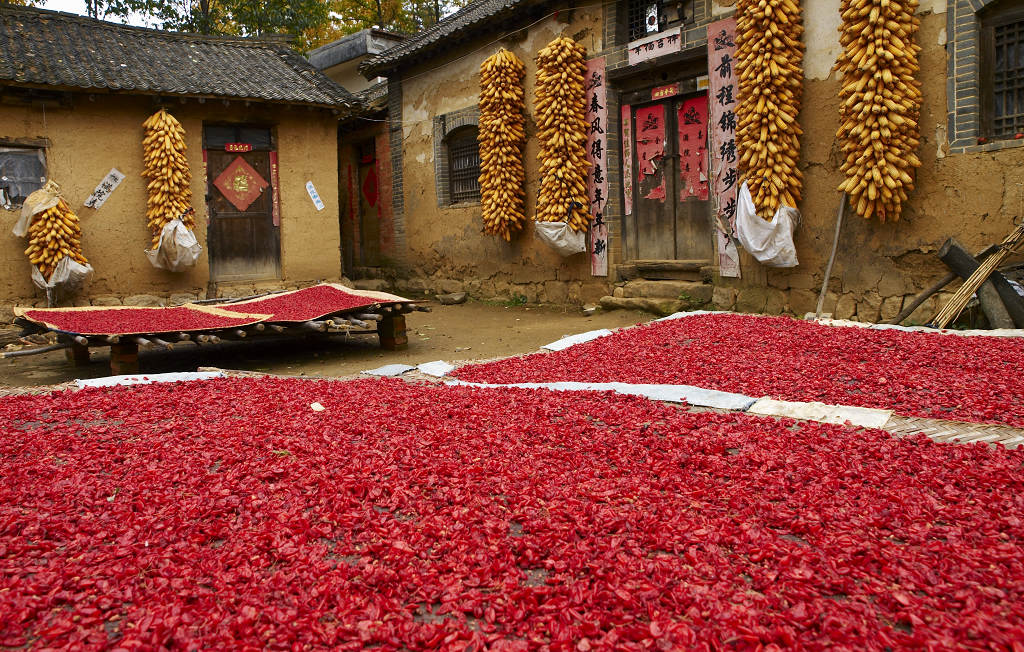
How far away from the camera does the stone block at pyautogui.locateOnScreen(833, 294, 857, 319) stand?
6.50 meters

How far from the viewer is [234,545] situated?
6.71 ft

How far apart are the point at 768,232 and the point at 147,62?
837 cm

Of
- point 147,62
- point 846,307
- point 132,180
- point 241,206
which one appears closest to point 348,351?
point 241,206

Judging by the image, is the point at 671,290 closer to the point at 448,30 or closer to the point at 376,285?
the point at 448,30

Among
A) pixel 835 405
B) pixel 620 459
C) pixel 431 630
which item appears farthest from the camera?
pixel 835 405

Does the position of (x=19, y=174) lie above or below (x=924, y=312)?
above

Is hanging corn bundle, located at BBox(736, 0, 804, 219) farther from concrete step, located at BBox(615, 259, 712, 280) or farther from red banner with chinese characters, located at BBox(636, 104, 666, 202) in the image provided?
red banner with chinese characters, located at BBox(636, 104, 666, 202)

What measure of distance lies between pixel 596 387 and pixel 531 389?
0.36 m

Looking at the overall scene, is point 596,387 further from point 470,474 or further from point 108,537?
point 108,537

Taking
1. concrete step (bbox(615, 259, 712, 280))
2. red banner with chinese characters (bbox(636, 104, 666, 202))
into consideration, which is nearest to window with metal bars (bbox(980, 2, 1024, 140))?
concrete step (bbox(615, 259, 712, 280))

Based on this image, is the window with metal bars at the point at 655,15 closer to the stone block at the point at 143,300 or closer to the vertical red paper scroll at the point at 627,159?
the vertical red paper scroll at the point at 627,159

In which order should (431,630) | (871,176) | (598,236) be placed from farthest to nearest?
(598,236) → (871,176) → (431,630)

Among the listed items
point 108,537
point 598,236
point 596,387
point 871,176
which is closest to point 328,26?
point 598,236

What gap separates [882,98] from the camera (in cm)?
570
